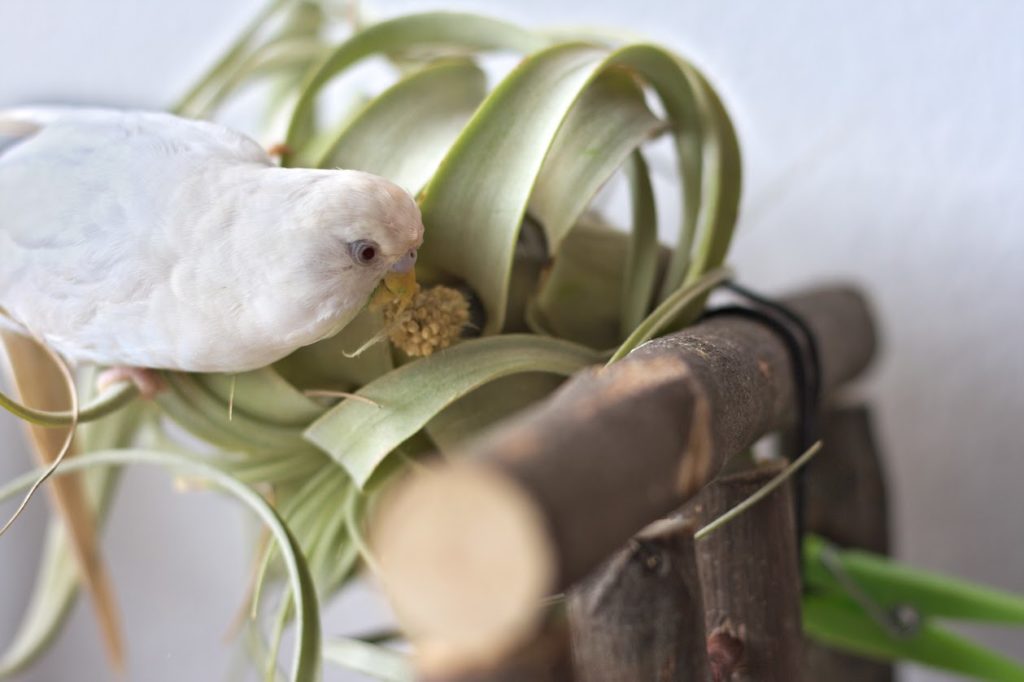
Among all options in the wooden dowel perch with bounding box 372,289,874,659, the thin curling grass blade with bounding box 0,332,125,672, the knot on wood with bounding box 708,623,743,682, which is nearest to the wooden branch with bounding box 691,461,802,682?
the knot on wood with bounding box 708,623,743,682

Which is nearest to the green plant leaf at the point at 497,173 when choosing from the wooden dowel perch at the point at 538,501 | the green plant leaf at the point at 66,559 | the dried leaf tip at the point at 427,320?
the dried leaf tip at the point at 427,320

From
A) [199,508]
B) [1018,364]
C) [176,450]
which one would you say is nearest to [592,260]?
[176,450]

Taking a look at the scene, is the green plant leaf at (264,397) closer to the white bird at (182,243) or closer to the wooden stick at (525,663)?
the white bird at (182,243)

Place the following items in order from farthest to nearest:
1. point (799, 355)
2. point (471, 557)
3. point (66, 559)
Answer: point (66, 559) → point (799, 355) → point (471, 557)

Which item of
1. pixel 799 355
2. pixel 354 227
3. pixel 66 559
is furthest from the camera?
pixel 66 559

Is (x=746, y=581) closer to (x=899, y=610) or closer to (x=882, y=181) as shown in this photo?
(x=899, y=610)

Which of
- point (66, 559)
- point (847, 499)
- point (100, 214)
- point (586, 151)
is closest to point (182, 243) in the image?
point (100, 214)

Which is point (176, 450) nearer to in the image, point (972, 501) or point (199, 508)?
point (199, 508)

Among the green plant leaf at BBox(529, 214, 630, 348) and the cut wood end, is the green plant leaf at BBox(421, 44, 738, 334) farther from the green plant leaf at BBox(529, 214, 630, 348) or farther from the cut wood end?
the cut wood end
